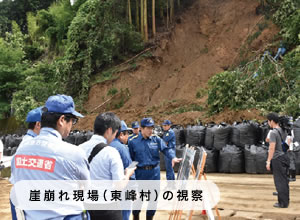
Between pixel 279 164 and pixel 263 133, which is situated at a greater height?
pixel 279 164

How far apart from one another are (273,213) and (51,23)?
2975 centimetres

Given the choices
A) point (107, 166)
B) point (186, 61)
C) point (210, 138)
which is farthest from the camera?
point (186, 61)

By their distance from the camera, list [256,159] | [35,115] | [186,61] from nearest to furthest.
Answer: [35,115]
[256,159]
[186,61]

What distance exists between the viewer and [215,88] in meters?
13.9

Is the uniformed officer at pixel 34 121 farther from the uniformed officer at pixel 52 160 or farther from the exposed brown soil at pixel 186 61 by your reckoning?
the exposed brown soil at pixel 186 61

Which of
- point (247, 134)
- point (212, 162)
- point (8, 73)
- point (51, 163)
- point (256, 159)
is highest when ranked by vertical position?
point (8, 73)

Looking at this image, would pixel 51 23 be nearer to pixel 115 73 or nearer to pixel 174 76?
pixel 115 73

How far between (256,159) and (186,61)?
13.5 metres

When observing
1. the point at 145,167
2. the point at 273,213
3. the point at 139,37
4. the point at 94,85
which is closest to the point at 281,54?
the point at 139,37

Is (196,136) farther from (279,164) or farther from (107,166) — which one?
(107,166)

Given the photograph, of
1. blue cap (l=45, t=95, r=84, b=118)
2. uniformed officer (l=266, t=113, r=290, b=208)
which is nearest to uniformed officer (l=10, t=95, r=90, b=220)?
blue cap (l=45, t=95, r=84, b=118)

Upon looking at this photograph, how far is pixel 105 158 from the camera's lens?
3.01 metres

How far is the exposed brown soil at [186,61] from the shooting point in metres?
19.3

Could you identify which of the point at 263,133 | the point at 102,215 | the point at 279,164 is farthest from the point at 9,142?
the point at 102,215
